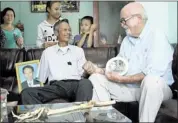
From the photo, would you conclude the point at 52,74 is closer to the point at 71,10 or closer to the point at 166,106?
the point at 71,10

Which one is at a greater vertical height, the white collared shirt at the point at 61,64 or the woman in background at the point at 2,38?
the woman in background at the point at 2,38

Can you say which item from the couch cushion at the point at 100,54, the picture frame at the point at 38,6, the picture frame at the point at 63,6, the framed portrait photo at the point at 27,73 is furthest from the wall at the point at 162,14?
the framed portrait photo at the point at 27,73

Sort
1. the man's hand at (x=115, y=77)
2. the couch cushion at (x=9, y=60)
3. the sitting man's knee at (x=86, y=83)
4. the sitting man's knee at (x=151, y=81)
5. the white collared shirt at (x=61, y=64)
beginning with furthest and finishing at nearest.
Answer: the couch cushion at (x=9, y=60), the white collared shirt at (x=61, y=64), the sitting man's knee at (x=86, y=83), the man's hand at (x=115, y=77), the sitting man's knee at (x=151, y=81)

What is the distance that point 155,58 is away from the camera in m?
1.68

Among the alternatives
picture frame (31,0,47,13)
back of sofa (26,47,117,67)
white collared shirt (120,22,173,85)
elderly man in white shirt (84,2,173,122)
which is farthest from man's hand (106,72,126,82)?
picture frame (31,0,47,13)

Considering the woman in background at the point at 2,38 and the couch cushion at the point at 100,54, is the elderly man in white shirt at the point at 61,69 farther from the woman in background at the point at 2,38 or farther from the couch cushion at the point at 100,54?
the woman in background at the point at 2,38

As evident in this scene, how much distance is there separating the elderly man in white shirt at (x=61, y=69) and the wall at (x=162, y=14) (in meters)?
0.80

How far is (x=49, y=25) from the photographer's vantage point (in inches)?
103

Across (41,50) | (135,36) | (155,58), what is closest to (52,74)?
(41,50)

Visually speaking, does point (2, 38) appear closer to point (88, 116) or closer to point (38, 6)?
point (38, 6)

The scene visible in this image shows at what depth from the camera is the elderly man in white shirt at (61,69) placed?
2.03 meters

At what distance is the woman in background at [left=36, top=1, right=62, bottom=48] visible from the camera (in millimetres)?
2586

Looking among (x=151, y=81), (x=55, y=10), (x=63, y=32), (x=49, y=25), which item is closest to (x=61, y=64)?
(x=63, y=32)

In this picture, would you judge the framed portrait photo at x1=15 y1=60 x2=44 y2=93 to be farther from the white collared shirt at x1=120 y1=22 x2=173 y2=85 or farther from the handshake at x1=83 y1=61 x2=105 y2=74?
the white collared shirt at x1=120 y1=22 x2=173 y2=85
